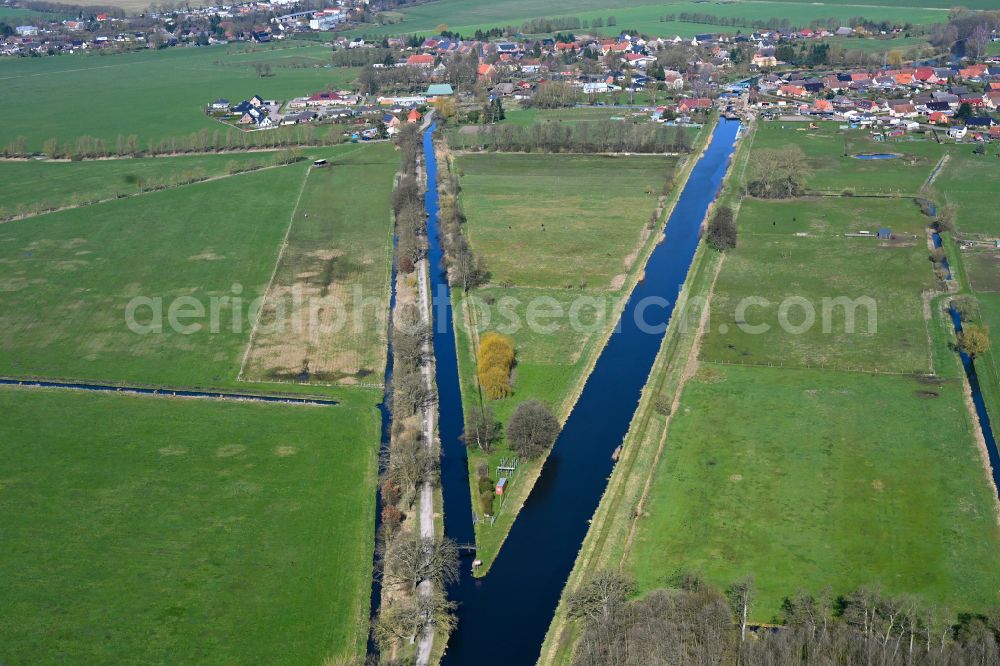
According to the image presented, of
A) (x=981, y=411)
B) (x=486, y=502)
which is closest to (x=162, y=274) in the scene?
(x=486, y=502)

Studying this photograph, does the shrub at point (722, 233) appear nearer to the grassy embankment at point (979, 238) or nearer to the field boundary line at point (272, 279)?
the grassy embankment at point (979, 238)

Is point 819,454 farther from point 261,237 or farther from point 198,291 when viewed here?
point 261,237

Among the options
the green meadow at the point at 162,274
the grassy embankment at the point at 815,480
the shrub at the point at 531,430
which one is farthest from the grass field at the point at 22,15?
the grassy embankment at the point at 815,480

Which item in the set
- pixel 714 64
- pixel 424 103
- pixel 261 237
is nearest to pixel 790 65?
pixel 714 64

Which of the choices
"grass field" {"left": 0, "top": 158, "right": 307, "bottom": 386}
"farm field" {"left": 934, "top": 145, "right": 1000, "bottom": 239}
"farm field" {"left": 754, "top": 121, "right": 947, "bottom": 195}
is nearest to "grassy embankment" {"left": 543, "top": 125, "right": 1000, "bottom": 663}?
"farm field" {"left": 934, "top": 145, "right": 1000, "bottom": 239}

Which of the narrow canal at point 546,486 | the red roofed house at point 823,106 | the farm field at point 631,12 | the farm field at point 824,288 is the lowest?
the narrow canal at point 546,486

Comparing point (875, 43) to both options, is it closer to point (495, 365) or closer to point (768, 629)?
point (495, 365)
